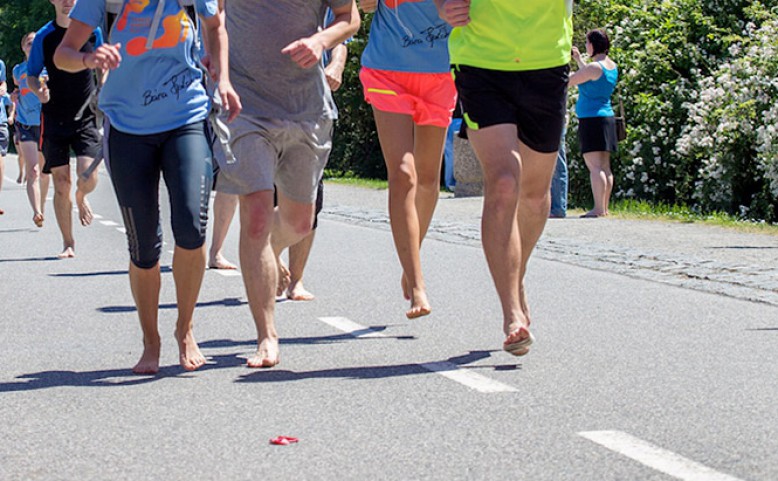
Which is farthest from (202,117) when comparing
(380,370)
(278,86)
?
(380,370)

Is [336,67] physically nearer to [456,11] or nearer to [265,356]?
[456,11]

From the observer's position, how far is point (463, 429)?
17.1 feet

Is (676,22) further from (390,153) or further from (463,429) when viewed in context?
(463,429)

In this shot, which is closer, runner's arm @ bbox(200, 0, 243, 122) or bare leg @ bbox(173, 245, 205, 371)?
runner's arm @ bbox(200, 0, 243, 122)

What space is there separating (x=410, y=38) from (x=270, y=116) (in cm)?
120

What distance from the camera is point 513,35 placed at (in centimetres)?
651

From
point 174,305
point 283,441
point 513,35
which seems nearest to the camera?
point 283,441

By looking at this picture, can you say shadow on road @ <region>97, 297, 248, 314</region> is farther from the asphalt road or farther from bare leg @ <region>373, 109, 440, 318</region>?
bare leg @ <region>373, 109, 440, 318</region>

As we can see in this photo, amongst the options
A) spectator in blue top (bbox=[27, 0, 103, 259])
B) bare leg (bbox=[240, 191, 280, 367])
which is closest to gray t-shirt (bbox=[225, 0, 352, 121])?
bare leg (bbox=[240, 191, 280, 367])

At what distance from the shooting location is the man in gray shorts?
253 inches

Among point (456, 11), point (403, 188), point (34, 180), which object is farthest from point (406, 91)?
point (34, 180)

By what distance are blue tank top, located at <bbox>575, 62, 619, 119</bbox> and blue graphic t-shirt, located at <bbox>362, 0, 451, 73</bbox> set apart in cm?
858

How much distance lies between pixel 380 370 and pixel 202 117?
4.28 feet

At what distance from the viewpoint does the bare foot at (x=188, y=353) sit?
21.2 feet
